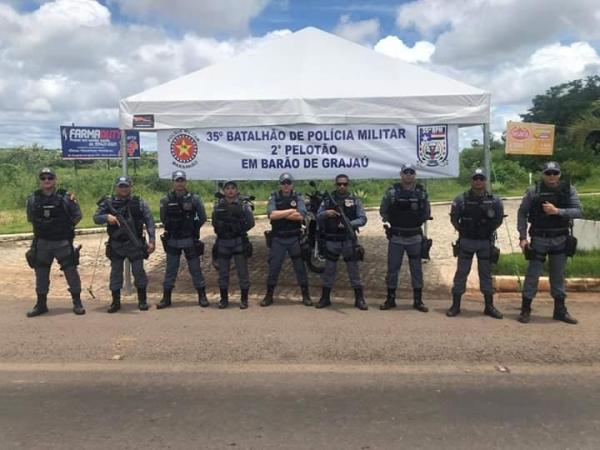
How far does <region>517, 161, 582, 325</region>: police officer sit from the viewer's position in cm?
682

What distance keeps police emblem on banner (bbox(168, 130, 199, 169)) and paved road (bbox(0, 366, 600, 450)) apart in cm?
378

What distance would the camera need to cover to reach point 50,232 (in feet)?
23.9

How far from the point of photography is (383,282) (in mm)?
9242

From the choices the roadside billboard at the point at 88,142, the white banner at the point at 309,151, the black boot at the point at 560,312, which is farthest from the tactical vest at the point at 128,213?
the roadside billboard at the point at 88,142

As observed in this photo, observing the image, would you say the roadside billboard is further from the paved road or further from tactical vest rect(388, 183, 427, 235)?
the paved road

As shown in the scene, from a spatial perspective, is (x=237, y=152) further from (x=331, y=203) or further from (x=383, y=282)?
(x=383, y=282)

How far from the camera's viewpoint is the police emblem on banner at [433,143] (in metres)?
8.16

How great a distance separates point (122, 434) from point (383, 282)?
5772mm

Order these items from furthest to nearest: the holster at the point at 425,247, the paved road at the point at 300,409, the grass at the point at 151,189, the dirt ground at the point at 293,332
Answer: the grass at the point at 151,189
the holster at the point at 425,247
the dirt ground at the point at 293,332
the paved road at the point at 300,409

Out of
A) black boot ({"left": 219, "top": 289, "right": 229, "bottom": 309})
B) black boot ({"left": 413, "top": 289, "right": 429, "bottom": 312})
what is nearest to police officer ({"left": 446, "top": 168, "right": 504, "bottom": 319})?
black boot ({"left": 413, "top": 289, "right": 429, "bottom": 312})

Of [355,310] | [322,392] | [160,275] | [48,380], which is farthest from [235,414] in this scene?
[160,275]

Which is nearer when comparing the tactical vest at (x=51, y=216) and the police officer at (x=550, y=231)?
the police officer at (x=550, y=231)

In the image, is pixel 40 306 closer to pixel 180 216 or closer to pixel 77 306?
pixel 77 306

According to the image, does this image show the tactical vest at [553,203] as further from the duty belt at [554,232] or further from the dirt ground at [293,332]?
the dirt ground at [293,332]
